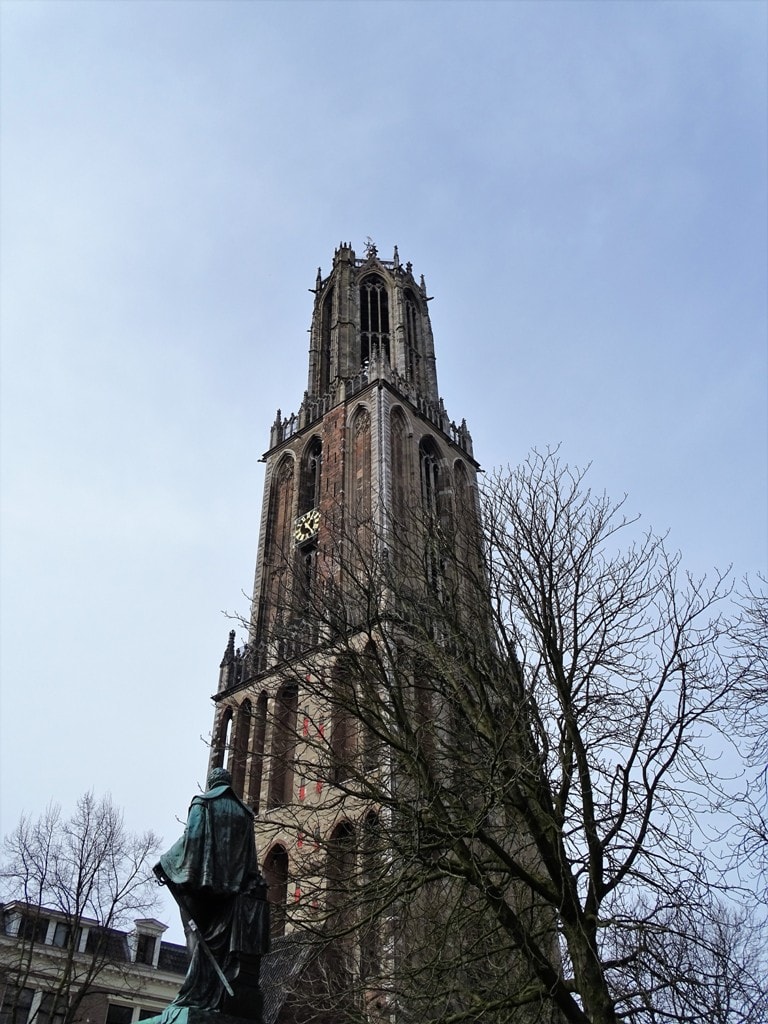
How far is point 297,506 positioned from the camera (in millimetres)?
37906

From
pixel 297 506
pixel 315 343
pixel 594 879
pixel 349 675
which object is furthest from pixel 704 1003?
pixel 315 343

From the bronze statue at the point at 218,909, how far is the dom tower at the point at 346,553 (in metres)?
3.06

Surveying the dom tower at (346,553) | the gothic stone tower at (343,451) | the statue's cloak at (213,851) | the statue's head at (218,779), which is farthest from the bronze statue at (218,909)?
the gothic stone tower at (343,451)

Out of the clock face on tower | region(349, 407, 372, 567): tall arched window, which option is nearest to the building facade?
the clock face on tower

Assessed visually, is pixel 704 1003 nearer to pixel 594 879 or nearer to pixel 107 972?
pixel 594 879

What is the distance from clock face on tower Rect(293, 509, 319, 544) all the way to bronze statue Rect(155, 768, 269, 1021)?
95.6 feet

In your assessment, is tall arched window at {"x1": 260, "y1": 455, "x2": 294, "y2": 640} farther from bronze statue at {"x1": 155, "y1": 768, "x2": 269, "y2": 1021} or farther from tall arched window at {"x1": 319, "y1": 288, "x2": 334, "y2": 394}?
bronze statue at {"x1": 155, "y1": 768, "x2": 269, "y2": 1021}

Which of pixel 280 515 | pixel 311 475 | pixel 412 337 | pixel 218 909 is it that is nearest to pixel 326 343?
pixel 412 337

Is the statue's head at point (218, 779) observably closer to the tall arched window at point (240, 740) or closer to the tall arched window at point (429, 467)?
the tall arched window at point (240, 740)

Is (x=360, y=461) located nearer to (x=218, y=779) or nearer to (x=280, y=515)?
(x=280, y=515)

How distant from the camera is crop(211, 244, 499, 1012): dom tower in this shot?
11617mm

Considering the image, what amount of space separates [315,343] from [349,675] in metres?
36.4

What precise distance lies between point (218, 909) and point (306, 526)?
1189 inches

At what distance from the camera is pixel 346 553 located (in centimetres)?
2645
